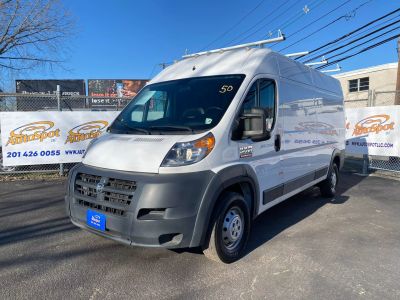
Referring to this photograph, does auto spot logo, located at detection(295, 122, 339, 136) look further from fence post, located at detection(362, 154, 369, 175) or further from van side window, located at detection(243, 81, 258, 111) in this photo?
fence post, located at detection(362, 154, 369, 175)

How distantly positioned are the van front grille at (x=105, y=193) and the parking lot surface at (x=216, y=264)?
2.60 feet

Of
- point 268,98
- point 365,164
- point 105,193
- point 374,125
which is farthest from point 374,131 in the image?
point 105,193

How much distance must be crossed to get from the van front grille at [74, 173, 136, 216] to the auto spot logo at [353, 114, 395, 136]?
8.55 m

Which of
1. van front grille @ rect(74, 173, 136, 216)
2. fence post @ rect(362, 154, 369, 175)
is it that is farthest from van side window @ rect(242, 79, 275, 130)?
fence post @ rect(362, 154, 369, 175)

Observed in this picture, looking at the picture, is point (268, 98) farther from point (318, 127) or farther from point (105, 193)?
point (105, 193)

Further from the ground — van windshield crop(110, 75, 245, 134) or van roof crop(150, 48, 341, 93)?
van roof crop(150, 48, 341, 93)

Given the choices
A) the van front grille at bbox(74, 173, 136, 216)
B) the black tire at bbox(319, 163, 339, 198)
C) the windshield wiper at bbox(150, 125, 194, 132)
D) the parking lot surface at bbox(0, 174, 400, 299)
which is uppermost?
the windshield wiper at bbox(150, 125, 194, 132)

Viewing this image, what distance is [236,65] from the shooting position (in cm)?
419

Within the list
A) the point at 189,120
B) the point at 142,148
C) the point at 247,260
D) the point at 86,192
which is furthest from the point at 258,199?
the point at 86,192

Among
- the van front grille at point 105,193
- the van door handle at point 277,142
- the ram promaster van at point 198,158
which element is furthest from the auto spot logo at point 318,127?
the van front grille at point 105,193

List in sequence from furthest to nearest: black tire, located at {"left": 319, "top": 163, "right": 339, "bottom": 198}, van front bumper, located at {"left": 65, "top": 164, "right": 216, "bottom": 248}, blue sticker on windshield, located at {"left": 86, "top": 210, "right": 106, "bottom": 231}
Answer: black tire, located at {"left": 319, "top": 163, "right": 339, "bottom": 198} → blue sticker on windshield, located at {"left": 86, "top": 210, "right": 106, "bottom": 231} → van front bumper, located at {"left": 65, "top": 164, "right": 216, "bottom": 248}

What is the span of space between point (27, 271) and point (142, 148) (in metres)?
1.94

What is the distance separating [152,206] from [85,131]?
20.7 feet

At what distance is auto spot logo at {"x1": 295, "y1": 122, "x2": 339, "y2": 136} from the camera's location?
543 cm
